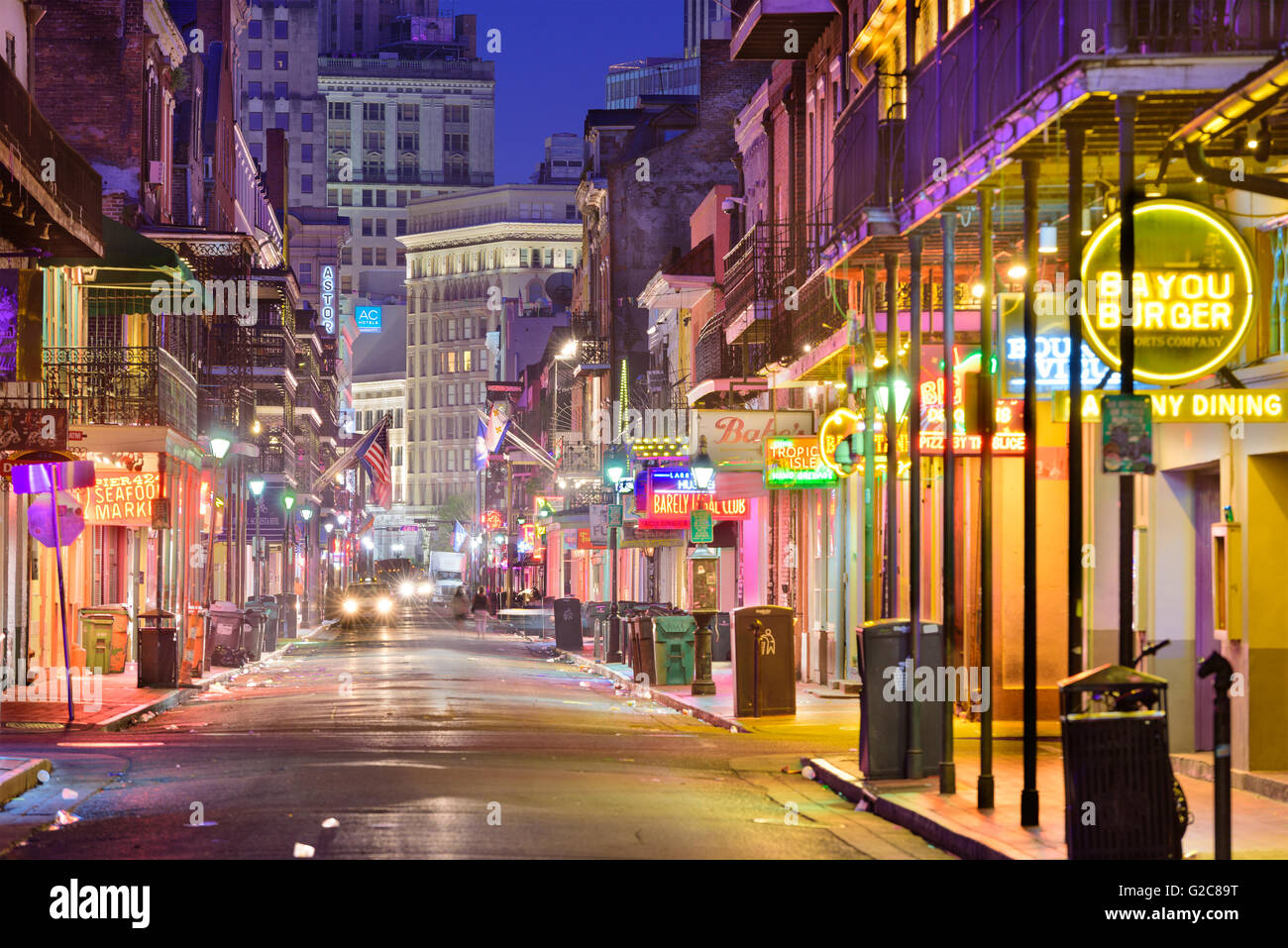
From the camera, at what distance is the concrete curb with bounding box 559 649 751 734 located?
23031 mm

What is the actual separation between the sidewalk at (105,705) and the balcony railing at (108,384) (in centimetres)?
446

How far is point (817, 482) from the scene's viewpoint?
91.1 feet

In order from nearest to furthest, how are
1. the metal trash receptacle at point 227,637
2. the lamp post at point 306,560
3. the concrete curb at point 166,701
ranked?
the concrete curb at point 166,701, the metal trash receptacle at point 227,637, the lamp post at point 306,560

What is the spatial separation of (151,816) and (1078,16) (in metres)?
8.24

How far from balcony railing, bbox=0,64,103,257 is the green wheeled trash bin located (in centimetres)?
1219

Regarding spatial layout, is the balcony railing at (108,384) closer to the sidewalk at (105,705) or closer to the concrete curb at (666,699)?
the sidewalk at (105,705)

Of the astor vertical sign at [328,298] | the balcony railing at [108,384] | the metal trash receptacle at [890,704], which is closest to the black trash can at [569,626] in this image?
the balcony railing at [108,384]

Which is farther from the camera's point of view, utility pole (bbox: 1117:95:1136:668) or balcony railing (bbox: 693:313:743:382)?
balcony railing (bbox: 693:313:743:382)

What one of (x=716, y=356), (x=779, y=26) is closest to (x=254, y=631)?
(x=716, y=356)

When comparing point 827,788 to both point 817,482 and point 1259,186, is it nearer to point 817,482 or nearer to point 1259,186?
point 1259,186

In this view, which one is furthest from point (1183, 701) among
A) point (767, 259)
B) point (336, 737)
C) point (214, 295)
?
point (214, 295)

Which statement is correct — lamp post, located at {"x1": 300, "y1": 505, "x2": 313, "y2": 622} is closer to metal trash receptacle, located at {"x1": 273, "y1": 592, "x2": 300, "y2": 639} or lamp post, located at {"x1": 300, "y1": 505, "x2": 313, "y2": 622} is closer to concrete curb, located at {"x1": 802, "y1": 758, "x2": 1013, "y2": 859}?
metal trash receptacle, located at {"x1": 273, "y1": 592, "x2": 300, "y2": 639}

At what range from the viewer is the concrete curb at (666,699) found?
23.0 metres

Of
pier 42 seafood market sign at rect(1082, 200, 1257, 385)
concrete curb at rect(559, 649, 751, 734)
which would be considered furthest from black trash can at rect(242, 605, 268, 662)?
pier 42 seafood market sign at rect(1082, 200, 1257, 385)
